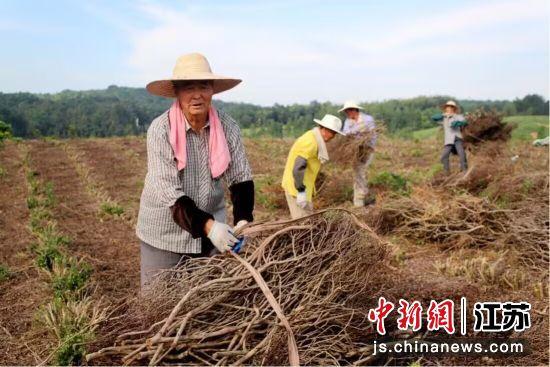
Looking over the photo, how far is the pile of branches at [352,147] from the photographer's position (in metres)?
7.08

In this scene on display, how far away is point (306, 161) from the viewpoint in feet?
15.9

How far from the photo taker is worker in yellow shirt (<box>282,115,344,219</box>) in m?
4.83

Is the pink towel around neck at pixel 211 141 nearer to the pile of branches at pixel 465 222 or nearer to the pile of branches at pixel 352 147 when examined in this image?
the pile of branches at pixel 465 222

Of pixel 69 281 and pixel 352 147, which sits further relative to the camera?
pixel 352 147

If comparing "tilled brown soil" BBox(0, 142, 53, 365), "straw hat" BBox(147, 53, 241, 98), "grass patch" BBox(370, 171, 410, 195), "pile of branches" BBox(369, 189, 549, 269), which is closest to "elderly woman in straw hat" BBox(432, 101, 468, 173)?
"grass patch" BBox(370, 171, 410, 195)

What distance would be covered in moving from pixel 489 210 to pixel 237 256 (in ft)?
13.9

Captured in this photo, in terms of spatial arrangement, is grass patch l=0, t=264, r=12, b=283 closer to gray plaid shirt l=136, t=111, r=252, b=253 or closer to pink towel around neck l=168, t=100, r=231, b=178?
gray plaid shirt l=136, t=111, r=252, b=253

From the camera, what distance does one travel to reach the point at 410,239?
18.6ft

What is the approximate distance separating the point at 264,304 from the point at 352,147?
5169 millimetres

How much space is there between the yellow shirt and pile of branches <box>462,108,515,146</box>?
19.3ft

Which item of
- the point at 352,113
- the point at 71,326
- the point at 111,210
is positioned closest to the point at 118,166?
the point at 111,210

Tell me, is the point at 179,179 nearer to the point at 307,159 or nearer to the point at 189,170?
the point at 189,170

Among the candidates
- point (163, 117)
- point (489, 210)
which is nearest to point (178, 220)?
point (163, 117)

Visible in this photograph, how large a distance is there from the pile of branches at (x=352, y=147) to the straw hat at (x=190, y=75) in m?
4.48
